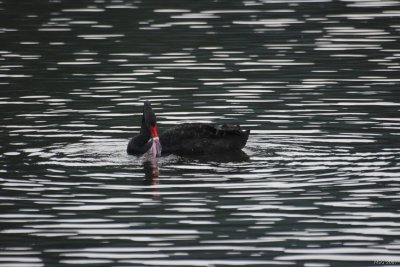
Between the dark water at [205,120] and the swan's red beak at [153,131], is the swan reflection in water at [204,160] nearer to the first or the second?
the dark water at [205,120]

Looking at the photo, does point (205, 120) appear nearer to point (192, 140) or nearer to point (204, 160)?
point (192, 140)

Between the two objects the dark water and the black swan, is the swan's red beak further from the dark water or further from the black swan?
the dark water

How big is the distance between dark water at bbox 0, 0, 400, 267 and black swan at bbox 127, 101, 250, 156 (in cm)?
21

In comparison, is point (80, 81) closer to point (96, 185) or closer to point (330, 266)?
point (96, 185)

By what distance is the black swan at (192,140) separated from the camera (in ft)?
63.7

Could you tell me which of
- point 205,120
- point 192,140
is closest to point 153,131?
point 192,140

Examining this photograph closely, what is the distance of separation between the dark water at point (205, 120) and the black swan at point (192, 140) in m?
0.21

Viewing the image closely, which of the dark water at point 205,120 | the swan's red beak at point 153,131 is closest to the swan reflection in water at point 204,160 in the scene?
the dark water at point 205,120

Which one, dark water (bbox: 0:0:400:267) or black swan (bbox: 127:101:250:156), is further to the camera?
black swan (bbox: 127:101:250:156)

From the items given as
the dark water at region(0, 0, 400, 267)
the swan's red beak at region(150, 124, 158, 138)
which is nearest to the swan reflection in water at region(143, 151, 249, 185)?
the dark water at region(0, 0, 400, 267)

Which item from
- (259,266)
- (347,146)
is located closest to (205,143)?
(347,146)

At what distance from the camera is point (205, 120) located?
22.3 meters

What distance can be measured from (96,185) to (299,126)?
5526mm

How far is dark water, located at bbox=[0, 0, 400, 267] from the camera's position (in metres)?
13.9
